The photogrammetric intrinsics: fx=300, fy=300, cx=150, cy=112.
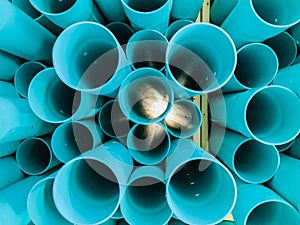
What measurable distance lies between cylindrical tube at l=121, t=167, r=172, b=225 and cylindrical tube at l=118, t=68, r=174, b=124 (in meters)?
0.14

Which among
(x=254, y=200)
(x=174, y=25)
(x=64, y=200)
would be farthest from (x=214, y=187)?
(x=174, y=25)

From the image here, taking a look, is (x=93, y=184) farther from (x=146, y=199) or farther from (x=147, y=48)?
(x=147, y=48)

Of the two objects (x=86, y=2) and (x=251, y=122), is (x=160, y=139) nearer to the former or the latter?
(x=251, y=122)

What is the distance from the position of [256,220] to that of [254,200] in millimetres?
148

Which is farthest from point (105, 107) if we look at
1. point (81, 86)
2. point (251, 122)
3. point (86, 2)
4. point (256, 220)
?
point (256, 220)

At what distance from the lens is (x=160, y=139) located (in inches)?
34.1

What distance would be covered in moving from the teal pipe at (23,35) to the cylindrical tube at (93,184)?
14.1 inches

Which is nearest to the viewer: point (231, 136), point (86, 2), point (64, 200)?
point (64, 200)

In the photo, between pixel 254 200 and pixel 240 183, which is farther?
pixel 240 183

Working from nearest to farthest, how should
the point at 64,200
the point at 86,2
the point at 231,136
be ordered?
the point at 64,200 → the point at 86,2 → the point at 231,136

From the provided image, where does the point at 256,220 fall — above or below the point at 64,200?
below

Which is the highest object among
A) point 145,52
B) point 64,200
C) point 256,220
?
point 145,52

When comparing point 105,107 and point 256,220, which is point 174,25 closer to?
point 105,107

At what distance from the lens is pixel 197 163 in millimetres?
877
